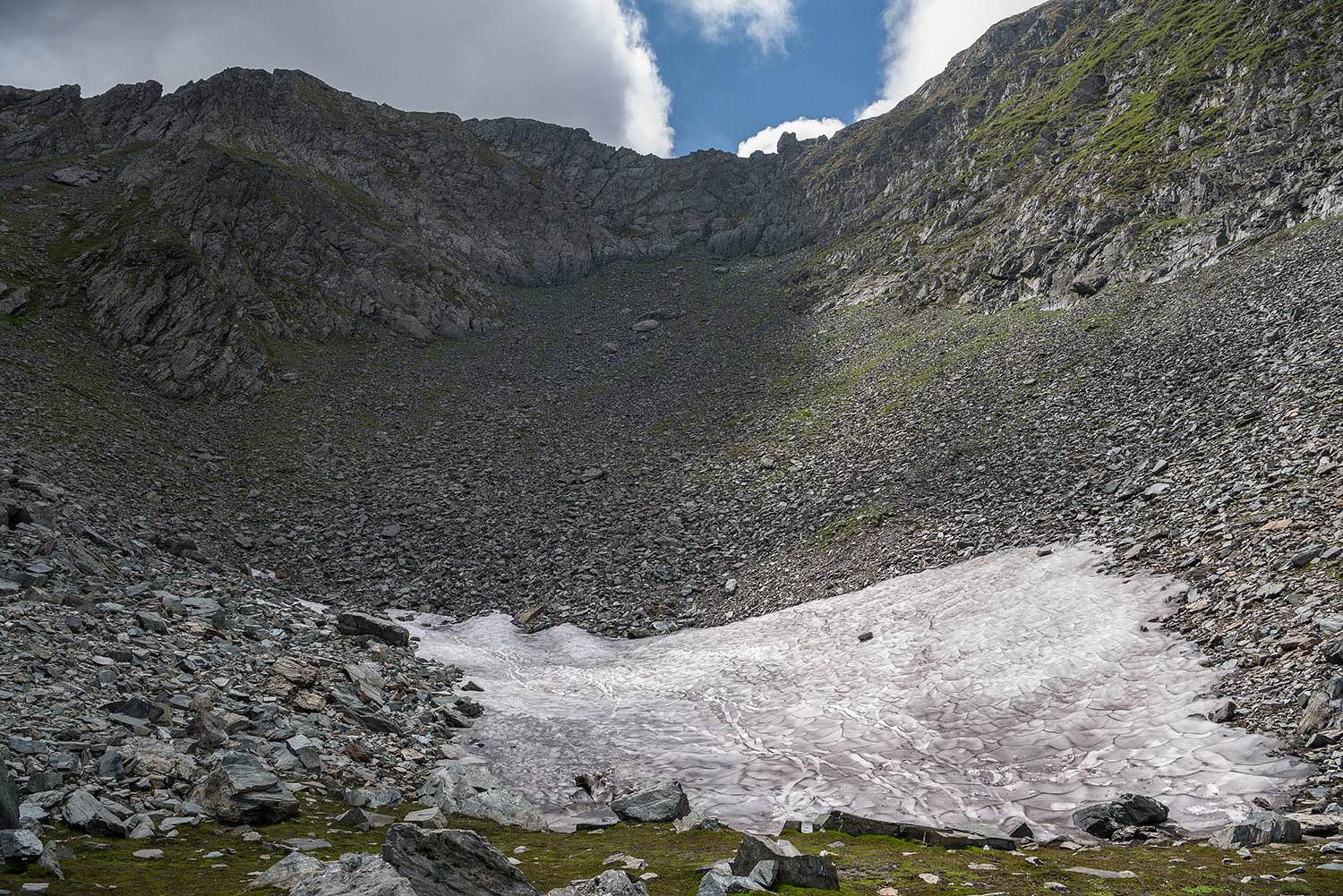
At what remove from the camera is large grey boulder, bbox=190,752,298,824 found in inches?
372

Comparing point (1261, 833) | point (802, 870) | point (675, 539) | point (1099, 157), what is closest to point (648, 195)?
point (1099, 157)

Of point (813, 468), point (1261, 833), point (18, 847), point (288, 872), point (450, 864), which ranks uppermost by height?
point (813, 468)

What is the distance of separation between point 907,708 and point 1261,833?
31.3 ft

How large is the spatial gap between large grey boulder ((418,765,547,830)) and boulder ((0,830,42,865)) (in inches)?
254

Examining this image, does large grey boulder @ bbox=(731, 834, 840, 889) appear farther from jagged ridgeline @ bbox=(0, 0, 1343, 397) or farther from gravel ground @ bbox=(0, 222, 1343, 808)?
jagged ridgeline @ bbox=(0, 0, 1343, 397)

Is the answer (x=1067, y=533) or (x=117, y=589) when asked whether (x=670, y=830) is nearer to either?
(x=117, y=589)

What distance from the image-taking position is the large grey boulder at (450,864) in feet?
22.6

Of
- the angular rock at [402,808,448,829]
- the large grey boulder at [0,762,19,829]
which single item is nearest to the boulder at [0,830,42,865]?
the large grey boulder at [0,762,19,829]

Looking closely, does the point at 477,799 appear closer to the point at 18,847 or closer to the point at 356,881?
the point at 356,881

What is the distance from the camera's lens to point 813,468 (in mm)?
37469

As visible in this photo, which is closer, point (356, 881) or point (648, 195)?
point (356, 881)

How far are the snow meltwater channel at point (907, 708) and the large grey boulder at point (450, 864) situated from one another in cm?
704

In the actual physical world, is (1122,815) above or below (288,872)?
above

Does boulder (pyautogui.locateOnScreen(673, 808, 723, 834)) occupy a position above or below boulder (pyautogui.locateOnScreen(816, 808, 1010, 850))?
below
